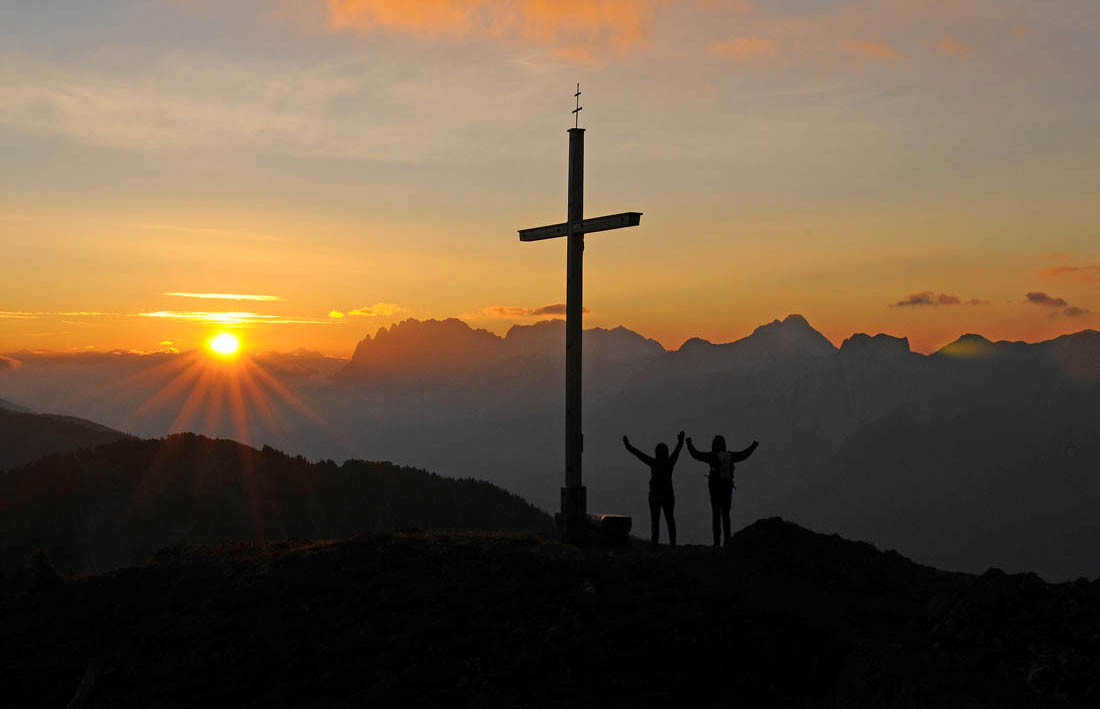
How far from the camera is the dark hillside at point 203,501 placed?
44.4 metres

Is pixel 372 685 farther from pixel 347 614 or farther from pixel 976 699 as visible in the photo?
pixel 976 699

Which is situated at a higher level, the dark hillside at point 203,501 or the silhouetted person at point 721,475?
the silhouetted person at point 721,475

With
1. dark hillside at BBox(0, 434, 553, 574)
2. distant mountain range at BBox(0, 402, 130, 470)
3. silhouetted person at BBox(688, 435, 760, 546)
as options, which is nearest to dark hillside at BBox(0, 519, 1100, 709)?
silhouetted person at BBox(688, 435, 760, 546)

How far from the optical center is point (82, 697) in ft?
41.1

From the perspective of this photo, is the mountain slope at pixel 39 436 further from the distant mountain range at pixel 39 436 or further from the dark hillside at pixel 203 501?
the dark hillside at pixel 203 501

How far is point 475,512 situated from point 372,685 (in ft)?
155

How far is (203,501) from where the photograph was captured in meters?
49.2

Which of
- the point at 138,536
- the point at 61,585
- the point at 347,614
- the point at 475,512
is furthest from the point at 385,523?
the point at 347,614

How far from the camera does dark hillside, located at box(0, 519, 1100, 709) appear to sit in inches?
416

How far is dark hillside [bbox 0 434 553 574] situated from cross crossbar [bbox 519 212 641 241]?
23257mm

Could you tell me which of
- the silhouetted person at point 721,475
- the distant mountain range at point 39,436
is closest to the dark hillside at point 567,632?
the silhouetted person at point 721,475

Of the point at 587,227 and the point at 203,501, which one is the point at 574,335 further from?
the point at 203,501

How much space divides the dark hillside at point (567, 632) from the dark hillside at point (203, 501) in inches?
996

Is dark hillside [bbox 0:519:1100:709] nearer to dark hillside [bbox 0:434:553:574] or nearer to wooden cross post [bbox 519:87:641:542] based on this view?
wooden cross post [bbox 519:87:641:542]
